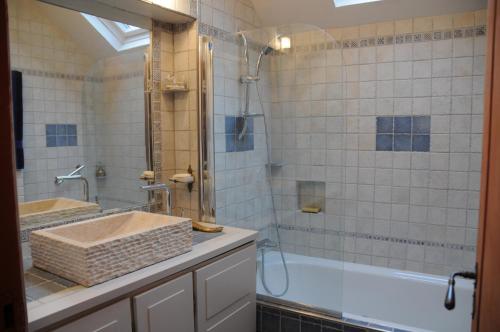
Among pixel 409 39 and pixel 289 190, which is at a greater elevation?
pixel 409 39

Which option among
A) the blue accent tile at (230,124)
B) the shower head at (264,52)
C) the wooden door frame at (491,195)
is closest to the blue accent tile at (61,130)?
the blue accent tile at (230,124)

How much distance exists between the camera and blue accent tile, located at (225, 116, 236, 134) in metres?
2.65

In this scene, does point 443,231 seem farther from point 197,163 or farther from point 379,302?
point 197,163

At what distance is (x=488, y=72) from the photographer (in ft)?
3.14

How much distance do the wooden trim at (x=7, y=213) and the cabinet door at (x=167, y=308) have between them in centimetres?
72

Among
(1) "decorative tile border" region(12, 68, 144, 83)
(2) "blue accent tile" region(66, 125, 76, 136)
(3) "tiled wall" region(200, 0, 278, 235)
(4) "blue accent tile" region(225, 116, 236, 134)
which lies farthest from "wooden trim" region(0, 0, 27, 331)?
(4) "blue accent tile" region(225, 116, 236, 134)

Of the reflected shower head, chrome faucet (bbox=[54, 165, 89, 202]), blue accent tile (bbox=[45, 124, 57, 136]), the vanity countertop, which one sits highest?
the reflected shower head

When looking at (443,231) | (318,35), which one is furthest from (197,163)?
(443,231)

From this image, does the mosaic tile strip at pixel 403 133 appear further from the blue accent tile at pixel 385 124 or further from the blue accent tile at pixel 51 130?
→ the blue accent tile at pixel 51 130

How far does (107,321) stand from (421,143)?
2.32 meters

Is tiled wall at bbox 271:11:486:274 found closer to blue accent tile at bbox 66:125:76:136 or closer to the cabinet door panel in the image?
the cabinet door panel

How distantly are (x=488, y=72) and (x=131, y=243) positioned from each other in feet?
4.47

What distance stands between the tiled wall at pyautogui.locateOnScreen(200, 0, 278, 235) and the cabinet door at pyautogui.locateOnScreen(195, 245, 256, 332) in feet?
1.67

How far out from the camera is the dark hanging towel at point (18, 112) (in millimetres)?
1776
